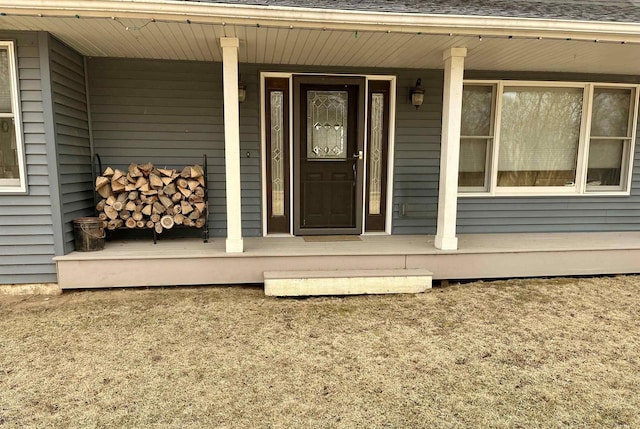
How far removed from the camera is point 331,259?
3877 mm

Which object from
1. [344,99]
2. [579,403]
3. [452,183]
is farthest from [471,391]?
[344,99]

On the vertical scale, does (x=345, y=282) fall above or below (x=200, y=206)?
below

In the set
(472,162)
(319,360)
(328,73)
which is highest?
(328,73)

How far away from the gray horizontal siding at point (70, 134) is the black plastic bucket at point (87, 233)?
6cm

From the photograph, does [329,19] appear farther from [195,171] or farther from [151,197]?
[151,197]

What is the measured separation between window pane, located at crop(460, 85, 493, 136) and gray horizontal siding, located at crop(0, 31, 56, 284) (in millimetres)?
4409

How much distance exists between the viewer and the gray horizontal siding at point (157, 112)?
169 inches

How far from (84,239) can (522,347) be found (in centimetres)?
381

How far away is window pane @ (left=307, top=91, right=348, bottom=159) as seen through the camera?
468 cm

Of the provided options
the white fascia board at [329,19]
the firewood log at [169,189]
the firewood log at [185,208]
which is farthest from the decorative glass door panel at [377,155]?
the firewood log at [169,189]

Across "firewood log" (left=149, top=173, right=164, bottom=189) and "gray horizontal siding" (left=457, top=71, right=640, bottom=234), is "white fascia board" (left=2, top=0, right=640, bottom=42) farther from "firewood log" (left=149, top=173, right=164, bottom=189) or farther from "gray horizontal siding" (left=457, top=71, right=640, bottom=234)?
"firewood log" (left=149, top=173, right=164, bottom=189)

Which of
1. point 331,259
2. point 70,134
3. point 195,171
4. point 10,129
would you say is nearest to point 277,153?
point 195,171

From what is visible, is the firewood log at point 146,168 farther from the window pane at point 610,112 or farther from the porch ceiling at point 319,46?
the window pane at point 610,112

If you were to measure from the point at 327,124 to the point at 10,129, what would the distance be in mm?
3065
